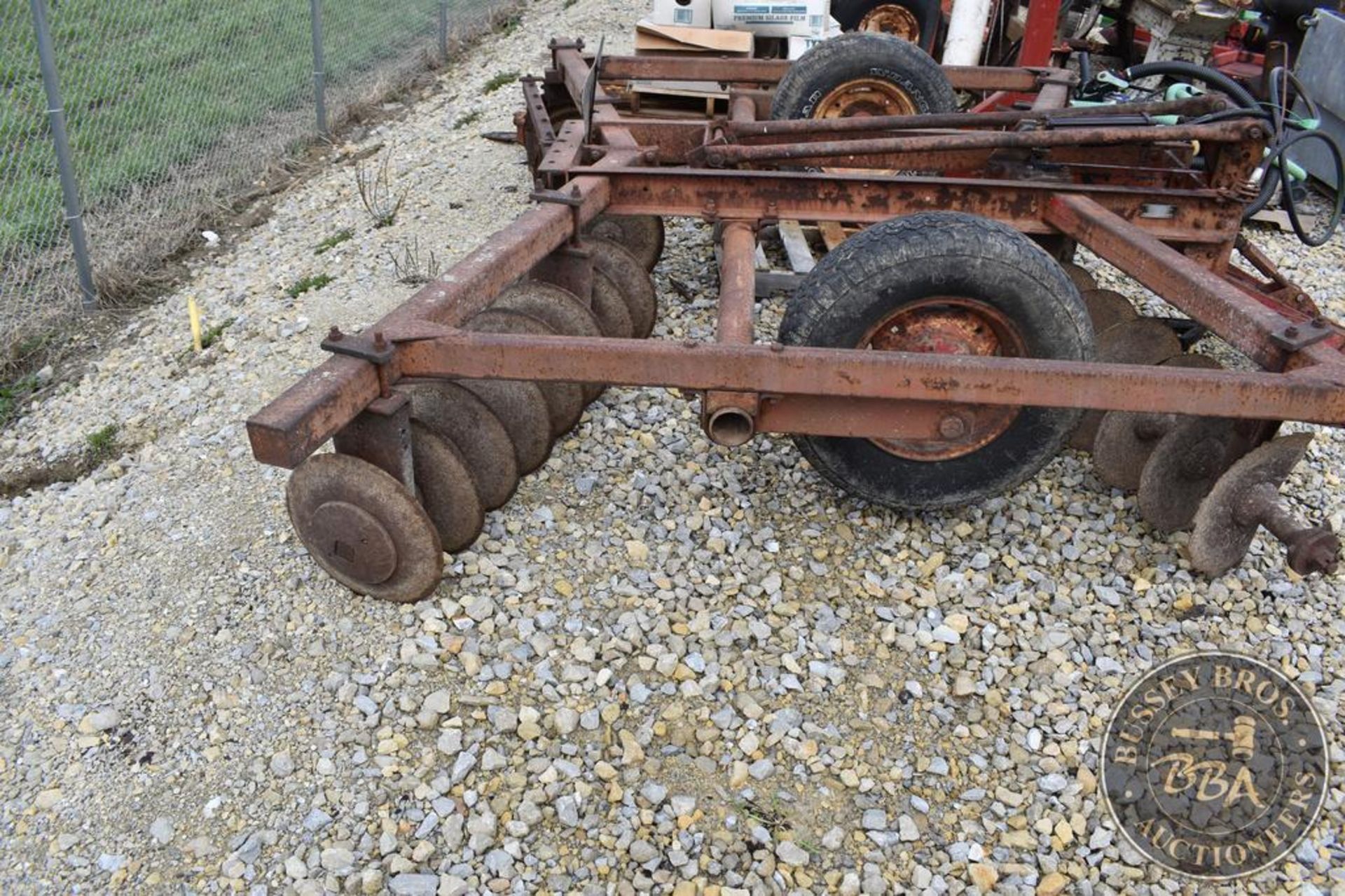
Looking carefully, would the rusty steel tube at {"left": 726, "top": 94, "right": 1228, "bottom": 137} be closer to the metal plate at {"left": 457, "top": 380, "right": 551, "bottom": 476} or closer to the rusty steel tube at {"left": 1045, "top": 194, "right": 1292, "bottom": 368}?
the rusty steel tube at {"left": 1045, "top": 194, "right": 1292, "bottom": 368}

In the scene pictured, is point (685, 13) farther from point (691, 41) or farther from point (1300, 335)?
point (1300, 335)

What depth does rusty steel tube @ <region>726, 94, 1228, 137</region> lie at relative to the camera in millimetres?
4707

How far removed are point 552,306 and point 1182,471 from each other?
240cm

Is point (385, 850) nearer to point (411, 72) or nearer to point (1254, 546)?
point (1254, 546)

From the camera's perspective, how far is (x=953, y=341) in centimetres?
350

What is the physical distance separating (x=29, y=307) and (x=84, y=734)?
3995 millimetres

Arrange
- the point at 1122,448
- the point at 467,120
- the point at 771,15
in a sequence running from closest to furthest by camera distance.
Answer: the point at 1122,448 < the point at 771,15 < the point at 467,120

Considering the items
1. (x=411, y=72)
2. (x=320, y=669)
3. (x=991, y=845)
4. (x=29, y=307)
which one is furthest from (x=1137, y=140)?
(x=411, y=72)

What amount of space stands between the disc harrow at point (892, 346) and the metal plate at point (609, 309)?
0.01m

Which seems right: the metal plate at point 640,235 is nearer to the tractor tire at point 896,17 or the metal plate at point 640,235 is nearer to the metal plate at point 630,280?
the metal plate at point 630,280

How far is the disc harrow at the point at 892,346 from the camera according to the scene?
9.82 ft

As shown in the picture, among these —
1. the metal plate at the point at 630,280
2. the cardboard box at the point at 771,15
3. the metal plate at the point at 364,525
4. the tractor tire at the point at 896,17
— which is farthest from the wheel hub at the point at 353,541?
the tractor tire at the point at 896,17

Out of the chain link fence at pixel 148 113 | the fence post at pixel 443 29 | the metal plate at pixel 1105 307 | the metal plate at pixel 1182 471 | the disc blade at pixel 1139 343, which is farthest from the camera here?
the fence post at pixel 443 29

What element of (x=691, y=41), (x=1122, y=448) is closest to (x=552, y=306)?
(x=1122, y=448)
